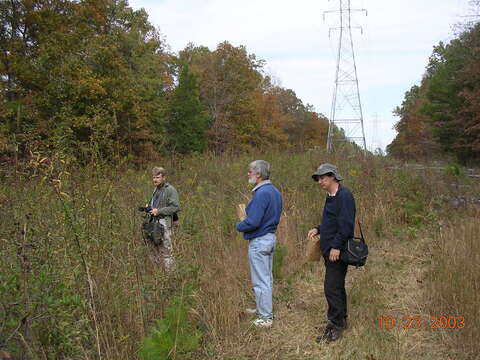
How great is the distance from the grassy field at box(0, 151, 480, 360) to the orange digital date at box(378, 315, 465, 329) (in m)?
0.02

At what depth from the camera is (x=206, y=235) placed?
536 centimetres

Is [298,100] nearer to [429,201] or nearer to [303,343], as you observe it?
[429,201]

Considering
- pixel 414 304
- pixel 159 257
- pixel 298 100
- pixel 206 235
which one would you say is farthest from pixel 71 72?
pixel 298 100

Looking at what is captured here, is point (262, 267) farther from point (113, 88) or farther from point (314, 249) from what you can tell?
point (113, 88)

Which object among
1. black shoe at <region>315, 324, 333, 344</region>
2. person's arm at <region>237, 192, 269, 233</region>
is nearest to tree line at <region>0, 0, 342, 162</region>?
person's arm at <region>237, 192, 269, 233</region>

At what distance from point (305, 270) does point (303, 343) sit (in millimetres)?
1894

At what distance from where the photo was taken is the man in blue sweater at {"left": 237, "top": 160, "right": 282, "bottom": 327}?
3766 mm

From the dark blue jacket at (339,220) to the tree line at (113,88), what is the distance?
192 cm

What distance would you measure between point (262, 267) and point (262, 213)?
21.6 inches

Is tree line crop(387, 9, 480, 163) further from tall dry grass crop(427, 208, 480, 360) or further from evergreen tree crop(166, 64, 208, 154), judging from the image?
evergreen tree crop(166, 64, 208, 154)

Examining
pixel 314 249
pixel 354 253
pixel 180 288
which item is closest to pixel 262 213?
pixel 314 249

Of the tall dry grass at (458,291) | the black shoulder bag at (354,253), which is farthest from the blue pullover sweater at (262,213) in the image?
the tall dry grass at (458,291)

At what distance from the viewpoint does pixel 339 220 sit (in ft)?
11.5

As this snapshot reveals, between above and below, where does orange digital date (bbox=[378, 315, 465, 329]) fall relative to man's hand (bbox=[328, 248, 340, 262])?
below
